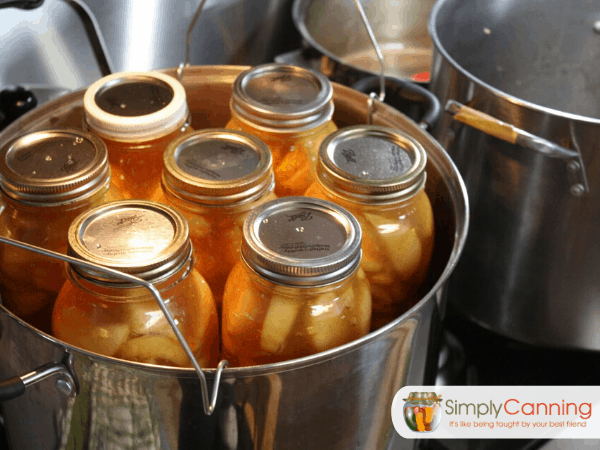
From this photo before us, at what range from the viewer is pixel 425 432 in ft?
1.66

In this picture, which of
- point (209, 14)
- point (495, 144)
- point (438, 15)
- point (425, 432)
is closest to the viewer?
point (425, 432)

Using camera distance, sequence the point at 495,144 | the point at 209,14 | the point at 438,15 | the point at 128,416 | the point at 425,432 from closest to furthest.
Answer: the point at 128,416
the point at 425,432
the point at 495,144
the point at 438,15
the point at 209,14

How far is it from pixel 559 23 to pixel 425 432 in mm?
591

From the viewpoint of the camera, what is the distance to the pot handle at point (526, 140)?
0.59m

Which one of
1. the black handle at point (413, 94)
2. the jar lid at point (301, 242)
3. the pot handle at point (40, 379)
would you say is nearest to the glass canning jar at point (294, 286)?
the jar lid at point (301, 242)

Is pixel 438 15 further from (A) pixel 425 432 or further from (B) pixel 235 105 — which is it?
(A) pixel 425 432

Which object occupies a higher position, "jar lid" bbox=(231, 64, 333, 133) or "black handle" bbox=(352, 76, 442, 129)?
"jar lid" bbox=(231, 64, 333, 133)

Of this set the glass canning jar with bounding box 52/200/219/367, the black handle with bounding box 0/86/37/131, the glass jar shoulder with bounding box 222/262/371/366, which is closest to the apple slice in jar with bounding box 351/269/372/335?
the glass jar shoulder with bounding box 222/262/371/366

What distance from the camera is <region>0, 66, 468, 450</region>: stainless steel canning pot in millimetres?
378

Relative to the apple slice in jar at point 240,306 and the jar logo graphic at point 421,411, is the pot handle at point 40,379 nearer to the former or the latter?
the apple slice in jar at point 240,306

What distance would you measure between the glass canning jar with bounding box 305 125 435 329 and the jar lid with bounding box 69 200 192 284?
0.12m

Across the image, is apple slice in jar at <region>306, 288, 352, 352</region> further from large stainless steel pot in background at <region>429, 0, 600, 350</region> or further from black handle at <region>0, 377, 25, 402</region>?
large stainless steel pot in background at <region>429, 0, 600, 350</region>

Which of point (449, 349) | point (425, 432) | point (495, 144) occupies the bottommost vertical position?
point (449, 349)

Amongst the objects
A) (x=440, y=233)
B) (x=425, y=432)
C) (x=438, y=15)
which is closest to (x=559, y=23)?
(x=438, y=15)
